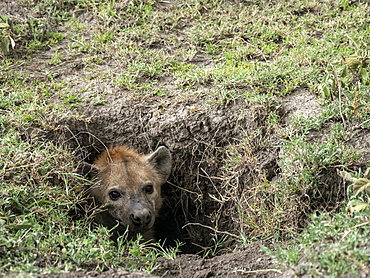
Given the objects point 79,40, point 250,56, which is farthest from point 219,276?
point 79,40

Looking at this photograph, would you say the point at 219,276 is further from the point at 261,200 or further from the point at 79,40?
the point at 79,40

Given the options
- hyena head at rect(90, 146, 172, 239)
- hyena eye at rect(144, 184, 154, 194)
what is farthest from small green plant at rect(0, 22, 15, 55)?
hyena eye at rect(144, 184, 154, 194)

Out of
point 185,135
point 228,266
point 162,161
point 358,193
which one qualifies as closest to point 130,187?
point 162,161

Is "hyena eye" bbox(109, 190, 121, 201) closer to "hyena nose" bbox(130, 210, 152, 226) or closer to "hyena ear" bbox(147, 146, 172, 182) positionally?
"hyena nose" bbox(130, 210, 152, 226)

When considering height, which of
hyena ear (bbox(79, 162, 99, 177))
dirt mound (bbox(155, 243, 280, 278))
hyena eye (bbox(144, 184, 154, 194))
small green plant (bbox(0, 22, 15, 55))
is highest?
small green plant (bbox(0, 22, 15, 55))

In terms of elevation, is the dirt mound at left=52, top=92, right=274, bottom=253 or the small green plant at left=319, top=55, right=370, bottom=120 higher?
the small green plant at left=319, top=55, right=370, bottom=120

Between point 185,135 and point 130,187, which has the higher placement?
point 185,135

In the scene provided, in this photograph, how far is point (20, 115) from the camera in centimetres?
487

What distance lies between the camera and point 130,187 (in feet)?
15.8

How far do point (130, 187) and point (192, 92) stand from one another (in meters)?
1.25

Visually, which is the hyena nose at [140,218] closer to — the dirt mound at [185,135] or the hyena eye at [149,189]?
the hyena eye at [149,189]

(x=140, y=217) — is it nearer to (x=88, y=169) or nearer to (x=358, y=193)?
(x=88, y=169)

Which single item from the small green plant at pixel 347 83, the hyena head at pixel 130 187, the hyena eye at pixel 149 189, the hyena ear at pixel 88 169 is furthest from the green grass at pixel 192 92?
the hyena eye at pixel 149 189

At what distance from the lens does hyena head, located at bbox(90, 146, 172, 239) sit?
4605 millimetres
